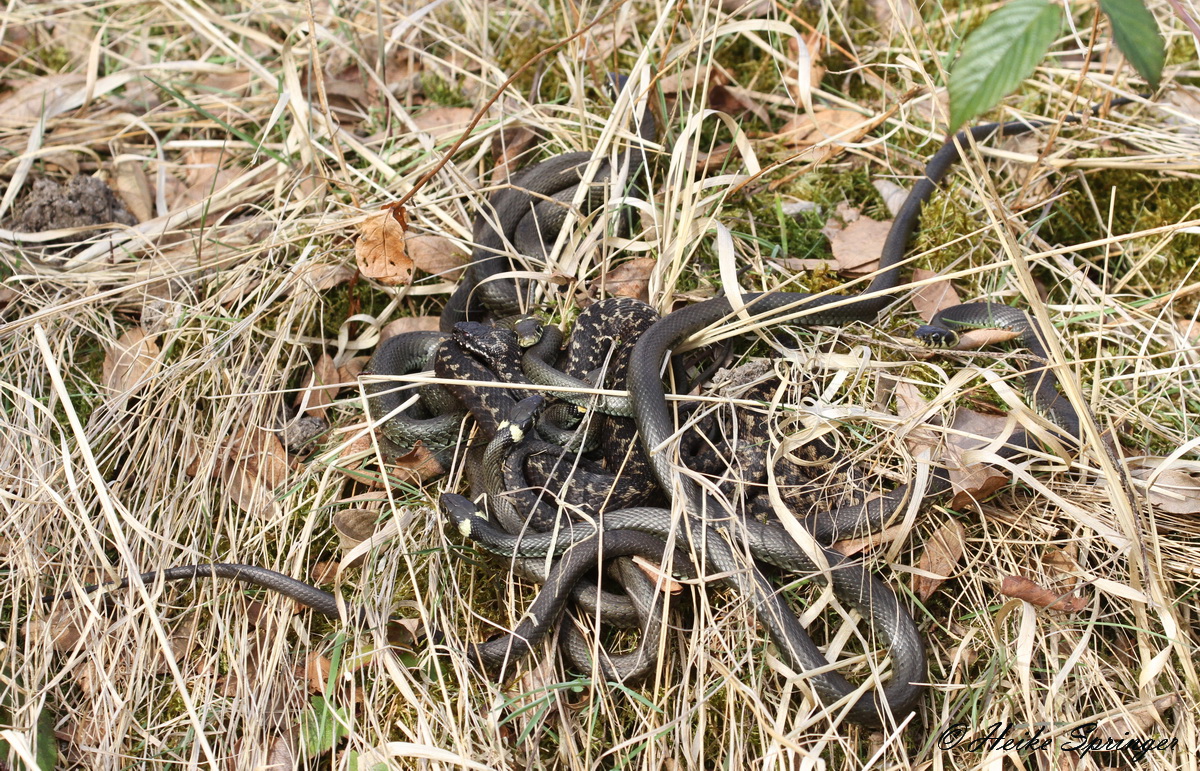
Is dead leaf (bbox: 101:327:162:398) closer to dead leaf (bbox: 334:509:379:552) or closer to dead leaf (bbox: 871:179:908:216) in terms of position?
dead leaf (bbox: 334:509:379:552)

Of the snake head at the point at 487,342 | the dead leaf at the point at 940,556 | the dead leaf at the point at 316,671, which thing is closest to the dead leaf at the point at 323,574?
the dead leaf at the point at 316,671

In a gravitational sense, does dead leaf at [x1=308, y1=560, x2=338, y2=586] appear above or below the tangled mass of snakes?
below

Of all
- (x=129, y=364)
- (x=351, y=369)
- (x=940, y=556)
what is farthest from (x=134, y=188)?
(x=940, y=556)

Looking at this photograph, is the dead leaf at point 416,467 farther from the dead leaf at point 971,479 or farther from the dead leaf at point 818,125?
the dead leaf at point 818,125

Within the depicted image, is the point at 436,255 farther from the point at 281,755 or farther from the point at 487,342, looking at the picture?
the point at 281,755

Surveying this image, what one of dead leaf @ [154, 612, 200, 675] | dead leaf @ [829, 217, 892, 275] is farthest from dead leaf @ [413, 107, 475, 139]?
dead leaf @ [154, 612, 200, 675]

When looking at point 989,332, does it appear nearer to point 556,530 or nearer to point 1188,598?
point 1188,598
